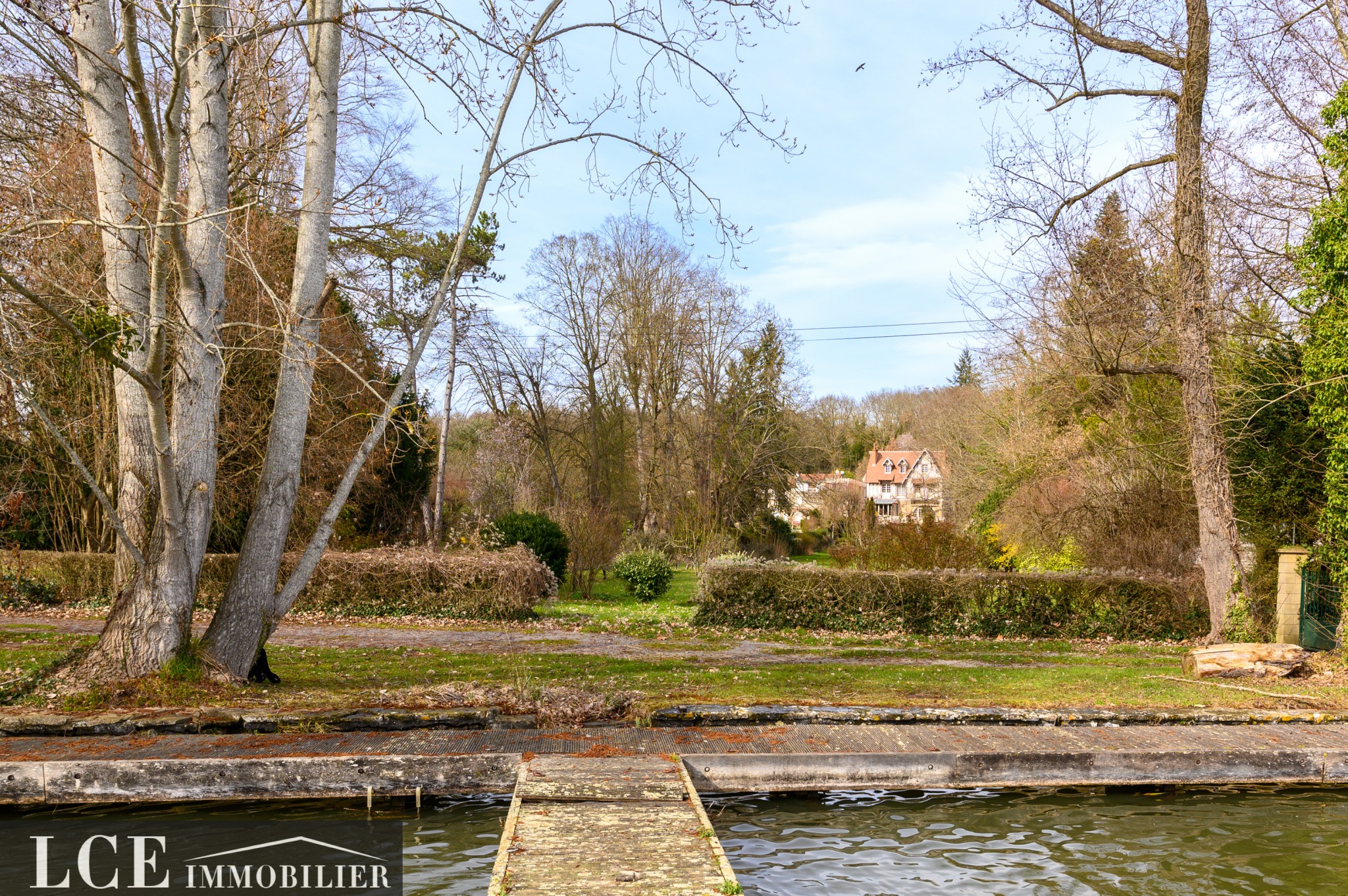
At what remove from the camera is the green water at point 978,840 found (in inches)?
191

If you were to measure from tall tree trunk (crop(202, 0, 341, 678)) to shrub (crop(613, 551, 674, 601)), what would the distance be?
1187 centimetres

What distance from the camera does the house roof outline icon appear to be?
505 cm

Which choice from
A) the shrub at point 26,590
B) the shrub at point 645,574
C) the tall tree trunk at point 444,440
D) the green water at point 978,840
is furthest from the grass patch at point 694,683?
the tall tree trunk at point 444,440

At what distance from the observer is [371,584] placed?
15492 millimetres

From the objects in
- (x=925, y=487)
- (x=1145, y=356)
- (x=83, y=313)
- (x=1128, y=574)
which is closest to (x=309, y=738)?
(x=83, y=313)

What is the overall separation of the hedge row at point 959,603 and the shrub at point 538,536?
511 cm

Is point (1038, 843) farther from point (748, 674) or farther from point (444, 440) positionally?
point (444, 440)

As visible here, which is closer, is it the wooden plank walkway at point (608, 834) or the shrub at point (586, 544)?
the wooden plank walkway at point (608, 834)

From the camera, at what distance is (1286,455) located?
13.7m

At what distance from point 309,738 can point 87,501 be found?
12.9 m

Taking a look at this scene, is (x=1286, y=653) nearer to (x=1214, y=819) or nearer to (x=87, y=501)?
(x=1214, y=819)

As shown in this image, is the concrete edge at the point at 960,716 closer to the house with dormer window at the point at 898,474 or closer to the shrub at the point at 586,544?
the shrub at the point at 586,544

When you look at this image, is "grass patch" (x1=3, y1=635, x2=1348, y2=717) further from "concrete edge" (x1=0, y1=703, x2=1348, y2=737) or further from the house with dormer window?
the house with dormer window

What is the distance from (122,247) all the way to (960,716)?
7.76m
